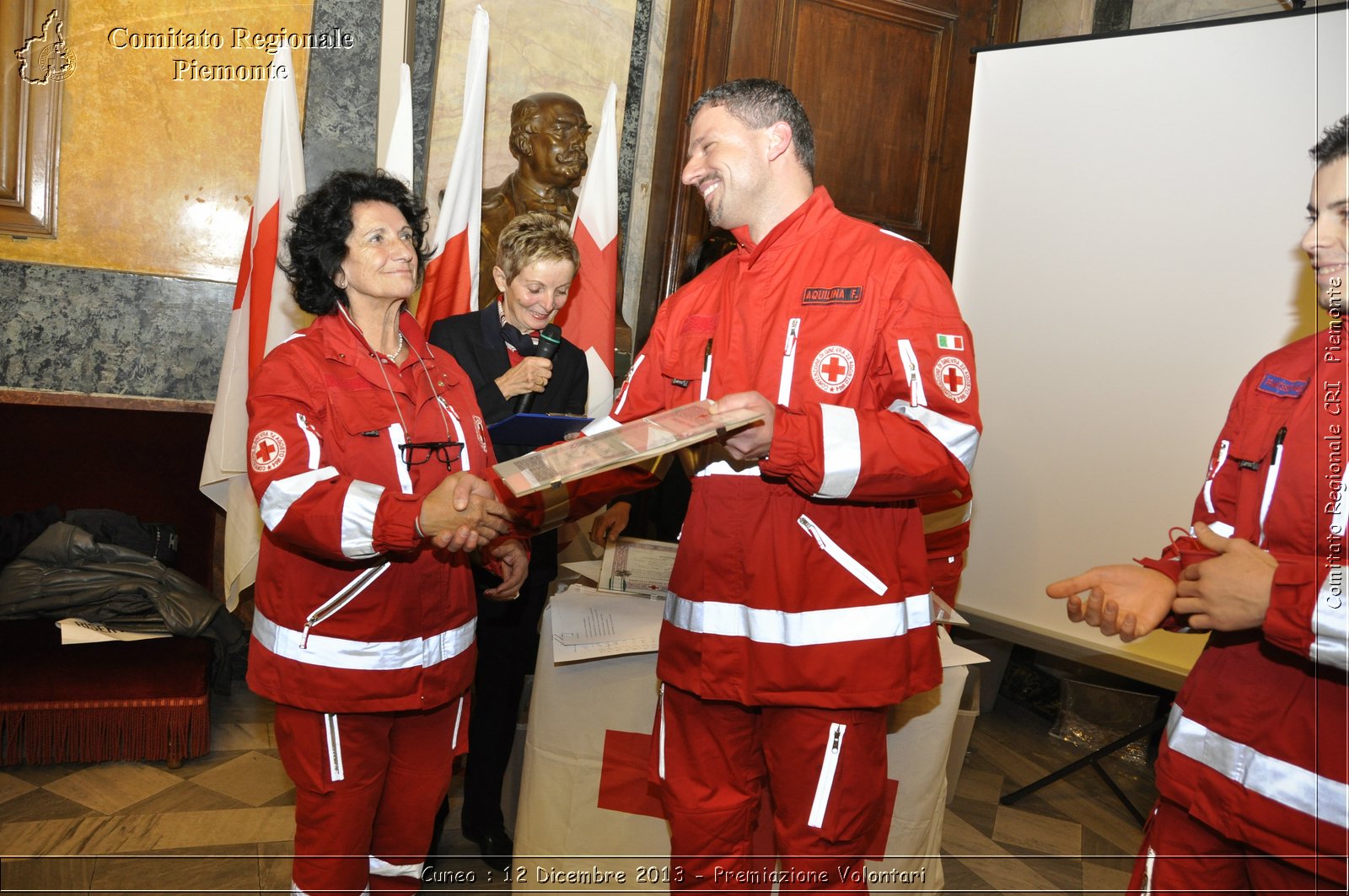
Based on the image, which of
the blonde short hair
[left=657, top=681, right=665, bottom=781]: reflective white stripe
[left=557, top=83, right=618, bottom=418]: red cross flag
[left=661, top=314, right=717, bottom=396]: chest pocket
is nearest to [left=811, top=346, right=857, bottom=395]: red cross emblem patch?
[left=661, top=314, right=717, bottom=396]: chest pocket

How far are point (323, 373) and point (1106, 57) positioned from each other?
2591 millimetres

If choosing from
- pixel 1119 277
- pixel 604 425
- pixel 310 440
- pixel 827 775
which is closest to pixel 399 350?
pixel 310 440

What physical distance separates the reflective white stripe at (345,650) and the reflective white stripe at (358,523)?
22cm

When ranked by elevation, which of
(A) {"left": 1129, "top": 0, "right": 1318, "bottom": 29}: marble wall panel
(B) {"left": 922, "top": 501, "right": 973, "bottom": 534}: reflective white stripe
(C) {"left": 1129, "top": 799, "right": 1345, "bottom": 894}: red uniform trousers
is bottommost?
(C) {"left": 1129, "top": 799, "right": 1345, "bottom": 894}: red uniform trousers

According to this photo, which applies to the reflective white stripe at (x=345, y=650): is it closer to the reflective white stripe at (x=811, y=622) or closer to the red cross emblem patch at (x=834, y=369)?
the reflective white stripe at (x=811, y=622)

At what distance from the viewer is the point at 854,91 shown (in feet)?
13.8

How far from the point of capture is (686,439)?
4.62 ft

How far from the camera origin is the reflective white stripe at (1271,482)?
1301 mm

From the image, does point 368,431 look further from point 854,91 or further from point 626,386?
point 854,91

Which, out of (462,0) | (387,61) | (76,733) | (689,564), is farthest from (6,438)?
(689,564)

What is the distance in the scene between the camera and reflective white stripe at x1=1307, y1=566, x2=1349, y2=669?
112cm

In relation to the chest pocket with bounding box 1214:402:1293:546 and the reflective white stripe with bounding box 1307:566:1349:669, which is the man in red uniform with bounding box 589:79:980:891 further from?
Answer: the reflective white stripe with bounding box 1307:566:1349:669

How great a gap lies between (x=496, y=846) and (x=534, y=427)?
1.20m

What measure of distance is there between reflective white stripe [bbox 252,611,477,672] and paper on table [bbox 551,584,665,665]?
0.39 meters
